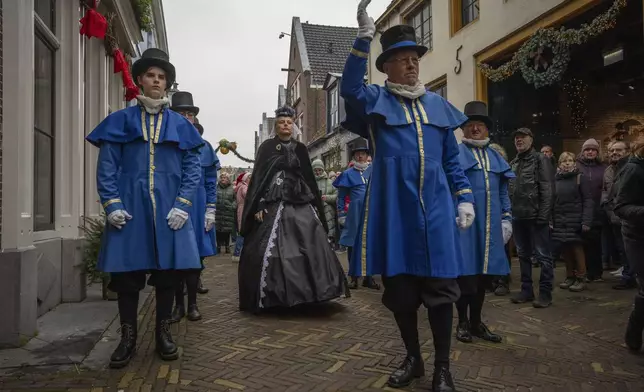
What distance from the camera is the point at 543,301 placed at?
5.82 meters

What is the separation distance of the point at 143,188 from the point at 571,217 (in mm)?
5768

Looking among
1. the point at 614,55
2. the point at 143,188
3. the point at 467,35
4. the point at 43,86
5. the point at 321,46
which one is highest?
the point at 321,46

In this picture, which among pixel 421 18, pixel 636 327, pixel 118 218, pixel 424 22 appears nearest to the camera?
pixel 118 218

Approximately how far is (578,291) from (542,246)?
134 cm

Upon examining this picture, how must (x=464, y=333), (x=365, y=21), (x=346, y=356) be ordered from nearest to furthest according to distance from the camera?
1. (x=365, y=21)
2. (x=346, y=356)
3. (x=464, y=333)

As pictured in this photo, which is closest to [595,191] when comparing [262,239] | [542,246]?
[542,246]

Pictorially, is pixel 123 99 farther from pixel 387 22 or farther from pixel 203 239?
pixel 387 22

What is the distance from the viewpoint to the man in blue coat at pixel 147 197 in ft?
11.4

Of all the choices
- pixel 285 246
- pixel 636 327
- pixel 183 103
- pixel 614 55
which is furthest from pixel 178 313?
pixel 614 55

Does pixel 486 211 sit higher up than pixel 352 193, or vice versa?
pixel 352 193

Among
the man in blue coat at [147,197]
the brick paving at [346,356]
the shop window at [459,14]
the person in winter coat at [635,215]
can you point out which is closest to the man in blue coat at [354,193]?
the brick paving at [346,356]

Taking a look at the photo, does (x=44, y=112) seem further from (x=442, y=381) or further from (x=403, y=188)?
(x=442, y=381)

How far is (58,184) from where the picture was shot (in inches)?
230

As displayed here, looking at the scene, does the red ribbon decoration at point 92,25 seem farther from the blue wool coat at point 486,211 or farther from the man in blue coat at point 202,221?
the blue wool coat at point 486,211
